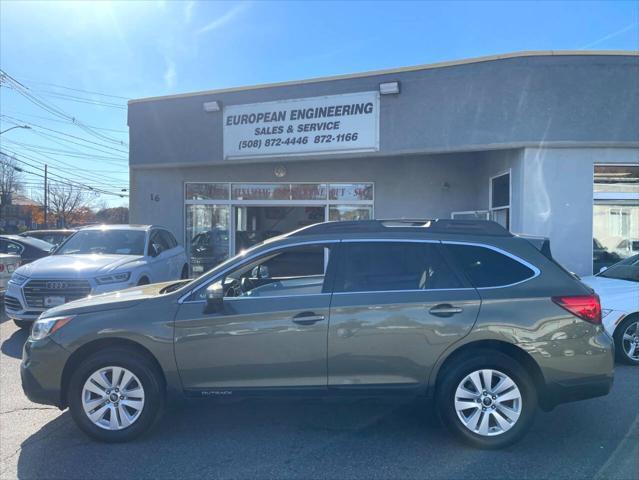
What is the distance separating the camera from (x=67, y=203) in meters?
63.9

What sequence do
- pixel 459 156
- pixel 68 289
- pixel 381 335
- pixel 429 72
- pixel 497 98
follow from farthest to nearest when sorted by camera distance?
1. pixel 459 156
2. pixel 429 72
3. pixel 497 98
4. pixel 68 289
5. pixel 381 335

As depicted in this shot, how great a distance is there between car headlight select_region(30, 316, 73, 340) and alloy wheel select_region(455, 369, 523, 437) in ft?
10.8

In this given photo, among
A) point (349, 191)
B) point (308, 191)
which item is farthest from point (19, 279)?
point (349, 191)

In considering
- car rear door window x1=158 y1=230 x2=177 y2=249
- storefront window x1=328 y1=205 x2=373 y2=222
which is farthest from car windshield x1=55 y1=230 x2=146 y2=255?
storefront window x1=328 y1=205 x2=373 y2=222

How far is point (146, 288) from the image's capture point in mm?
4652

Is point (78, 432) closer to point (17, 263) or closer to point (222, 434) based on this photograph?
point (222, 434)

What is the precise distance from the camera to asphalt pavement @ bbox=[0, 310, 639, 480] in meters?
3.37

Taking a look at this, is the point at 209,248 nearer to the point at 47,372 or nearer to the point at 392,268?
the point at 47,372

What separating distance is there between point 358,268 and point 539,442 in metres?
2.07

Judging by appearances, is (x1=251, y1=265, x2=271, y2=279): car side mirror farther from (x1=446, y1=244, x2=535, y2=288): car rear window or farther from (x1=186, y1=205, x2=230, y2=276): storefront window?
(x1=186, y1=205, x2=230, y2=276): storefront window

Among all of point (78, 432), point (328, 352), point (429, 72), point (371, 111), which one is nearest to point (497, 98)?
point (429, 72)

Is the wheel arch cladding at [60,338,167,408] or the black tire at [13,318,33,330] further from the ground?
the wheel arch cladding at [60,338,167,408]

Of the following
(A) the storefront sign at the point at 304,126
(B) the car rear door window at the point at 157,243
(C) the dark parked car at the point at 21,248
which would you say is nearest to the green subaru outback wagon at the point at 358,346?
(B) the car rear door window at the point at 157,243

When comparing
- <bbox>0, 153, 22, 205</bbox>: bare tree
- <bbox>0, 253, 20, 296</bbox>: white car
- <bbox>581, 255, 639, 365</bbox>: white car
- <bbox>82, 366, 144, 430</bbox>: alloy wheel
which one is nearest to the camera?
<bbox>82, 366, 144, 430</bbox>: alloy wheel
